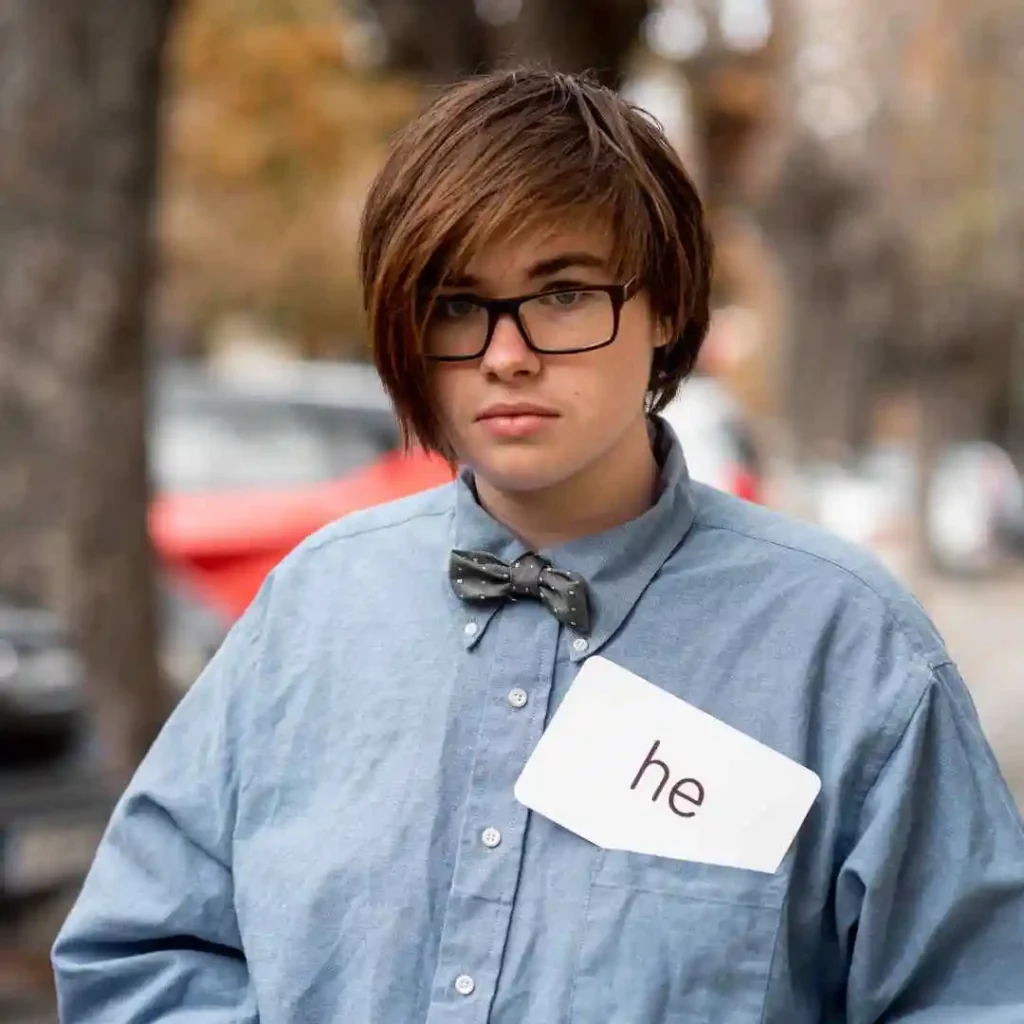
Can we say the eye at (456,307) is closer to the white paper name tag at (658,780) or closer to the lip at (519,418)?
the lip at (519,418)

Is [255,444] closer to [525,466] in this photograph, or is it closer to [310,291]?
[525,466]

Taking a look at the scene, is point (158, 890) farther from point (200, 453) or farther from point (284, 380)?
point (284, 380)

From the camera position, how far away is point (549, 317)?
1493mm

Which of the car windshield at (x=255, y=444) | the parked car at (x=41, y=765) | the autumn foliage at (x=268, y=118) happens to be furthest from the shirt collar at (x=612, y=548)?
the car windshield at (x=255, y=444)

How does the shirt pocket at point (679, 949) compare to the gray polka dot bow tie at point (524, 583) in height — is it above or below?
below

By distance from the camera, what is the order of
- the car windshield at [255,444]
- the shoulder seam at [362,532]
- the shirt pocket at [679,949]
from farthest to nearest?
the car windshield at [255,444], the shoulder seam at [362,532], the shirt pocket at [679,949]

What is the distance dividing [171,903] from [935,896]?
720 millimetres

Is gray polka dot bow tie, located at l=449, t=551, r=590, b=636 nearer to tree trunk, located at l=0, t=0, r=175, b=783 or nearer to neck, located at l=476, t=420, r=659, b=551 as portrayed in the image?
neck, located at l=476, t=420, r=659, b=551

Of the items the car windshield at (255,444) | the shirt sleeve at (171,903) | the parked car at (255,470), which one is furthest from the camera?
the car windshield at (255,444)

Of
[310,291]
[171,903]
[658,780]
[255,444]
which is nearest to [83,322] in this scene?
[255,444]

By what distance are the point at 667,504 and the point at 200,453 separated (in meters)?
5.42

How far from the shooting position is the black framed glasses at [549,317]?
4.88ft

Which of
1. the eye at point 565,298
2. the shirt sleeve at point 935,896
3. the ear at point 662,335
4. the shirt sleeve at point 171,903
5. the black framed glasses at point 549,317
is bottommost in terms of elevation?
the shirt sleeve at point 171,903

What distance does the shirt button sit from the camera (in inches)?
59.9
